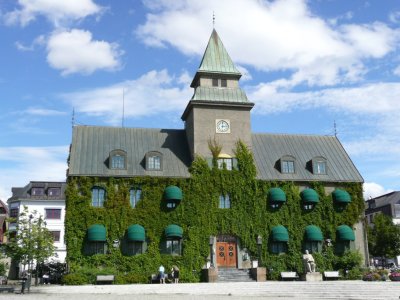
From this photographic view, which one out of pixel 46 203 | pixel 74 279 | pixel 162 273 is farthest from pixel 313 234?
pixel 46 203

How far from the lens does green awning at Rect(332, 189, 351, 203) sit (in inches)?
1742

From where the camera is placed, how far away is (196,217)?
41812 millimetres

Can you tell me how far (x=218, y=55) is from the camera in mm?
48125

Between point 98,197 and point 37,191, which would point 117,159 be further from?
point 37,191

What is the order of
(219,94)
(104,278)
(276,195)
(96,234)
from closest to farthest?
(104,278), (96,234), (276,195), (219,94)

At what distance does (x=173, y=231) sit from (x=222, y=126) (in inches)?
435

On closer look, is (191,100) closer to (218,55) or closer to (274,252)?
(218,55)

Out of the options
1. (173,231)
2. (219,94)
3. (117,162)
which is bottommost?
(173,231)

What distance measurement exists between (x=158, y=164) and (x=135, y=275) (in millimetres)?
9930

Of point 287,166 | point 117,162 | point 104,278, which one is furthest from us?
point 287,166


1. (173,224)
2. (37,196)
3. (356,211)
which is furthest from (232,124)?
(37,196)

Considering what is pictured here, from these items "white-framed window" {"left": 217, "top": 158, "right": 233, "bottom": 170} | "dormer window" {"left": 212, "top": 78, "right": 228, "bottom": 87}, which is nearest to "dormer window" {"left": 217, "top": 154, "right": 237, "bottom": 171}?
"white-framed window" {"left": 217, "top": 158, "right": 233, "bottom": 170}

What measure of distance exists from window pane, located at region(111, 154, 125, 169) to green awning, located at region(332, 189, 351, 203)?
19550 millimetres

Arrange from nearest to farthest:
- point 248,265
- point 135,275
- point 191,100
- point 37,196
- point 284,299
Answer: point 284,299 < point 135,275 < point 248,265 < point 191,100 < point 37,196
